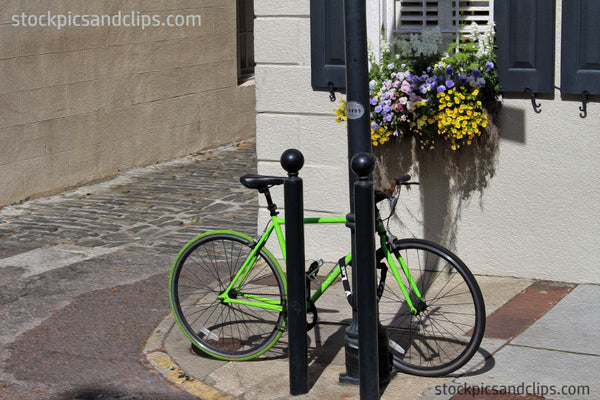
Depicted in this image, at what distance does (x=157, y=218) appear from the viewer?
9.01 m

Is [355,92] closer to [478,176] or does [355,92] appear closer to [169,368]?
[169,368]

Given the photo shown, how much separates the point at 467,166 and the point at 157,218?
3.48 meters

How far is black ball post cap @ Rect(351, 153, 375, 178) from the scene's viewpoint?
442cm

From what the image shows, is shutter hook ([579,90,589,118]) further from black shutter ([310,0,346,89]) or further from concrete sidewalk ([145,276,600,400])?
black shutter ([310,0,346,89])

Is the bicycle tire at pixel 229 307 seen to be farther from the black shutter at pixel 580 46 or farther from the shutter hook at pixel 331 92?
the black shutter at pixel 580 46

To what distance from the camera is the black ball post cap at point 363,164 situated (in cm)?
442

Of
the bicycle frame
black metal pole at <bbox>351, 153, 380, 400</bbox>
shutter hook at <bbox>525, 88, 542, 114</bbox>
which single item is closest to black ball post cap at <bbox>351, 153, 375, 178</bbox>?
black metal pole at <bbox>351, 153, 380, 400</bbox>

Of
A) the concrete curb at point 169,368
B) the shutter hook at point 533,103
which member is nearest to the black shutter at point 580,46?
the shutter hook at point 533,103

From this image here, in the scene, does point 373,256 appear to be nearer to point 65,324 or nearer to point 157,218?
point 65,324

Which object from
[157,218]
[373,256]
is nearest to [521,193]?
[373,256]

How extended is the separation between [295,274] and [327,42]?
2586 millimetres

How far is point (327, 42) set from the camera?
6.85 m

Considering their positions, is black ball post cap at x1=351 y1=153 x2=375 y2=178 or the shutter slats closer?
black ball post cap at x1=351 y1=153 x2=375 y2=178

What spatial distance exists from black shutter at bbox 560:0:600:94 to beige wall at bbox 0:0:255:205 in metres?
5.85
